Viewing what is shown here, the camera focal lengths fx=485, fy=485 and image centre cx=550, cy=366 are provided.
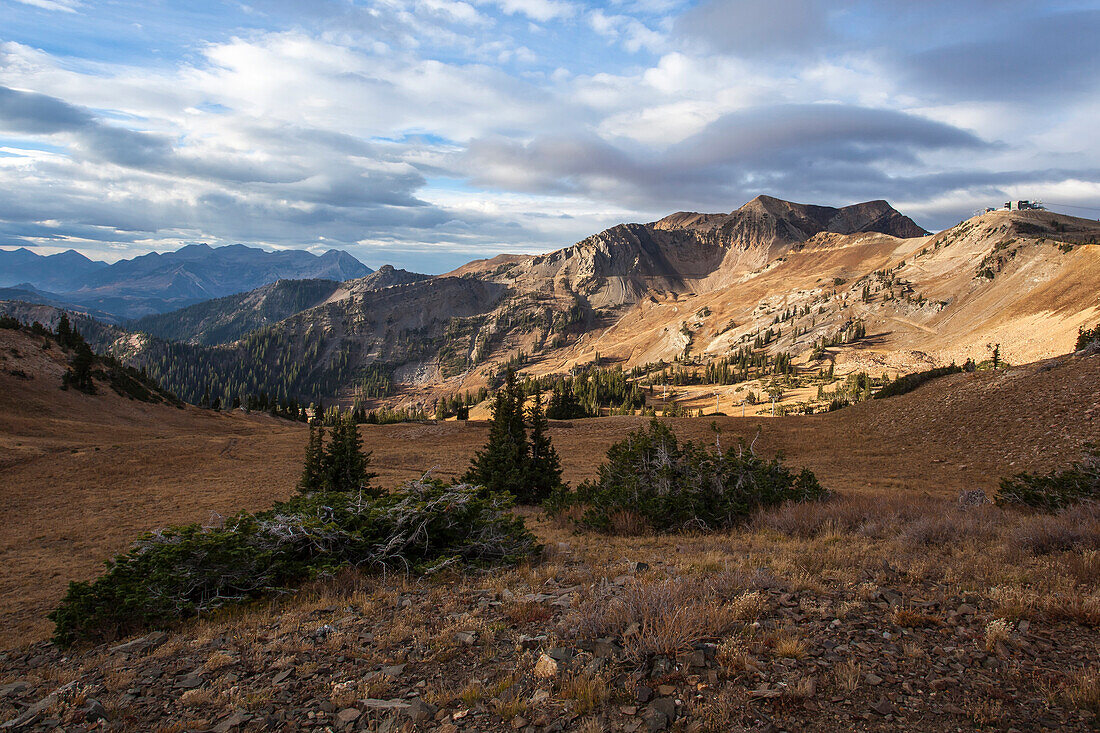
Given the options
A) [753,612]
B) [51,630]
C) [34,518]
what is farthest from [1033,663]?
[34,518]

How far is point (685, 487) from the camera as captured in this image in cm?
1411

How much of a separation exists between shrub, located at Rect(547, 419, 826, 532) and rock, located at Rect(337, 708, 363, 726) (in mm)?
9709

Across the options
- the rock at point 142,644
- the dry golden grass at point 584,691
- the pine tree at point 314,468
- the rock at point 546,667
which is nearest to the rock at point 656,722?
the dry golden grass at point 584,691

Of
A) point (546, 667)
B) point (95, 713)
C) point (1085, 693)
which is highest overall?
point (1085, 693)

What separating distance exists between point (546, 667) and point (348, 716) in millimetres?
2073

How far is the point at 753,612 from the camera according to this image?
6383mm

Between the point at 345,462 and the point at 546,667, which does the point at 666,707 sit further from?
the point at 345,462

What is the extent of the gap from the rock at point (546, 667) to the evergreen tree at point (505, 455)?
15.7 metres

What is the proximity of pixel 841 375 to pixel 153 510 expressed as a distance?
449 ft

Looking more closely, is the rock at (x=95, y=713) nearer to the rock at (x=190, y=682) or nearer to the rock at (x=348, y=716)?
the rock at (x=190, y=682)

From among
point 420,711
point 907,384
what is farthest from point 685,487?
point 907,384

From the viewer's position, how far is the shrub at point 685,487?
13445mm

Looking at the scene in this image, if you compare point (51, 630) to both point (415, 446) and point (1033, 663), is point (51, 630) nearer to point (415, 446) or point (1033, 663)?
point (1033, 663)

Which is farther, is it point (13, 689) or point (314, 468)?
point (314, 468)
